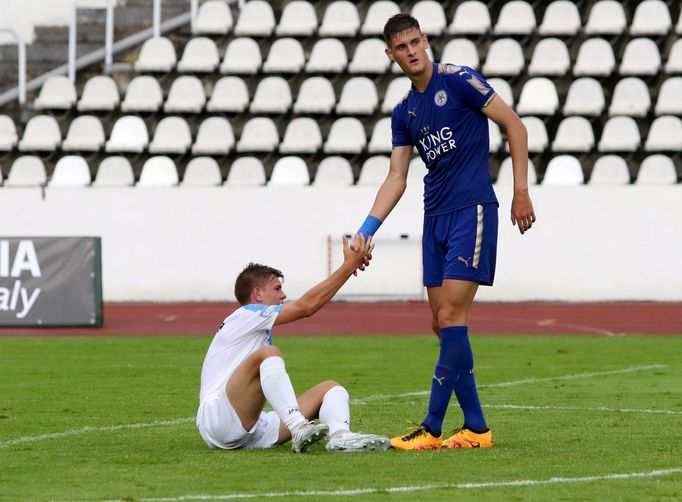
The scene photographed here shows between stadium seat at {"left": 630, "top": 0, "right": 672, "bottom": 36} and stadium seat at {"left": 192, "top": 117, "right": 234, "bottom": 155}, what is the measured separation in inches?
277

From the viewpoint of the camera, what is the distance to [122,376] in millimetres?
12492

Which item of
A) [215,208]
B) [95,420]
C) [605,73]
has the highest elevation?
[605,73]

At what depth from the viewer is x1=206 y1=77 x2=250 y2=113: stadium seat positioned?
2430 centimetres

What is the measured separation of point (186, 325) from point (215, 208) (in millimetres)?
3913

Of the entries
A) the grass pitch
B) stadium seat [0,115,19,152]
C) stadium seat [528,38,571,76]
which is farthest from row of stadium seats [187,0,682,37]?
the grass pitch

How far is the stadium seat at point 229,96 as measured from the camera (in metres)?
24.3

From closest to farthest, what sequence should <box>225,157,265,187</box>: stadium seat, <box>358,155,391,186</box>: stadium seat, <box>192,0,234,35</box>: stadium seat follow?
<box>358,155,391,186</box>: stadium seat < <box>225,157,265,187</box>: stadium seat < <box>192,0,234,35</box>: stadium seat

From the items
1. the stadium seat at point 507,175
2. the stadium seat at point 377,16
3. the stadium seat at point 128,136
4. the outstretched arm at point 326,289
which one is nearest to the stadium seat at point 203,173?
the stadium seat at point 128,136

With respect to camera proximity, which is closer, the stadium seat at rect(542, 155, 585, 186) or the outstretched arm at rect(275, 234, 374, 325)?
the outstretched arm at rect(275, 234, 374, 325)

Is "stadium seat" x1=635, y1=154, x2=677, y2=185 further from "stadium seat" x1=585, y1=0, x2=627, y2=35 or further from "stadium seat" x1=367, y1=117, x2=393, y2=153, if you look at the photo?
"stadium seat" x1=367, y1=117, x2=393, y2=153

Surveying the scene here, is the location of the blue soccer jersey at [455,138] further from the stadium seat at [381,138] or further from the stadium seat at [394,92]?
Result: the stadium seat at [394,92]

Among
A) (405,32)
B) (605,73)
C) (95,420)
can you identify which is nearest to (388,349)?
(95,420)

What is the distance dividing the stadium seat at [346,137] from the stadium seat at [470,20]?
2.69 metres

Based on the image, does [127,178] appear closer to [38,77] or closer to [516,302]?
[38,77]
